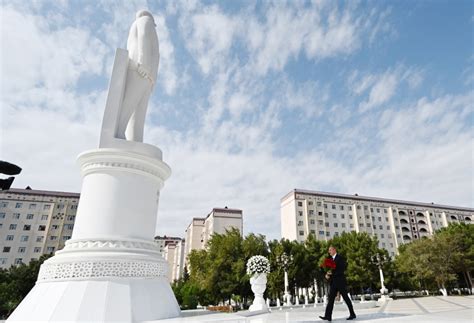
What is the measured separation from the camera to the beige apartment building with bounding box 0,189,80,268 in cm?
4412

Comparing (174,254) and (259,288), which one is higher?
(174,254)

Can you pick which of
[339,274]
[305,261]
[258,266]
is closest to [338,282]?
[339,274]

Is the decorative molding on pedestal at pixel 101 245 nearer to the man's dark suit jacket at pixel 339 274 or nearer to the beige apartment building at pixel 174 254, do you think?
the man's dark suit jacket at pixel 339 274

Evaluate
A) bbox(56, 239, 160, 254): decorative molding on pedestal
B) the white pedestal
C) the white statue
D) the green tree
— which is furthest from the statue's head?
the green tree

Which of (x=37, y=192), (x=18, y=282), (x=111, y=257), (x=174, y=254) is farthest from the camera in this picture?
(x=174, y=254)

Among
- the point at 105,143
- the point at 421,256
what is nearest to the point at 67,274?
the point at 105,143

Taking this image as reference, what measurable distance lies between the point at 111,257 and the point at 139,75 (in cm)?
428

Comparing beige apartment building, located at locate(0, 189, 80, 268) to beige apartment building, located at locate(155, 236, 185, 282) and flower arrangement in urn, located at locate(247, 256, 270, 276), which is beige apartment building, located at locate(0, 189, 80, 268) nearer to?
beige apartment building, located at locate(155, 236, 185, 282)

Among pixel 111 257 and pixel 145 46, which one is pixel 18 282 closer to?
pixel 111 257

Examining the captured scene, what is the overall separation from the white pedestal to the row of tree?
2097 cm

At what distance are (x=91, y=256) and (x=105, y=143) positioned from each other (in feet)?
7.64

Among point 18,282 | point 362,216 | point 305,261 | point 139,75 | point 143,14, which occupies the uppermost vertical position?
point 362,216

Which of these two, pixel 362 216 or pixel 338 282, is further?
pixel 362 216

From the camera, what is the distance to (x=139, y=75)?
23.3ft
